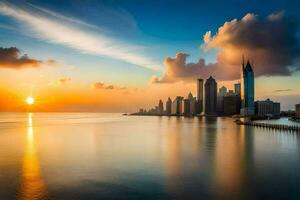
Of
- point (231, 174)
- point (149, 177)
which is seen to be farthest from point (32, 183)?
point (231, 174)

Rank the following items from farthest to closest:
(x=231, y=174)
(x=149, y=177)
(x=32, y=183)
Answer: (x=231, y=174), (x=149, y=177), (x=32, y=183)

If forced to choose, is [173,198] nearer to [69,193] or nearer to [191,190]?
[191,190]

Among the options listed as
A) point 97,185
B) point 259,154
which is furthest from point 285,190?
point 259,154

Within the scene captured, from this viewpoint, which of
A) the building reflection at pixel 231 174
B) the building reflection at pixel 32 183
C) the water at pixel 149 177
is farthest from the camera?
the building reflection at pixel 231 174

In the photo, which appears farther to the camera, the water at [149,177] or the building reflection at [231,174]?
the building reflection at [231,174]

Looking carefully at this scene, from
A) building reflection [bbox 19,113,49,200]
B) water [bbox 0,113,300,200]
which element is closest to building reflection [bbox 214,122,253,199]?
water [bbox 0,113,300,200]

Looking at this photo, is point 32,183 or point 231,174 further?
point 231,174

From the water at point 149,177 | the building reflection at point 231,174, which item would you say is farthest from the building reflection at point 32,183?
the building reflection at point 231,174

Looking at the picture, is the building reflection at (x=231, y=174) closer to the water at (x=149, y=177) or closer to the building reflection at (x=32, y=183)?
the water at (x=149, y=177)

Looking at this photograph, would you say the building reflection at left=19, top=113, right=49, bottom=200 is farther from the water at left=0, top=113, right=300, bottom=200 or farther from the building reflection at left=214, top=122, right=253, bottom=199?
the building reflection at left=214, top=122, right=253, bottom=199

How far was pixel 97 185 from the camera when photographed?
121 ft

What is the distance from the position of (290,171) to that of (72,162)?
1530 inches

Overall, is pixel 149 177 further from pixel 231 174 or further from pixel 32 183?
pixel 32 183

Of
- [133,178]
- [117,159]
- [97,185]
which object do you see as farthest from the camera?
[117,159]
